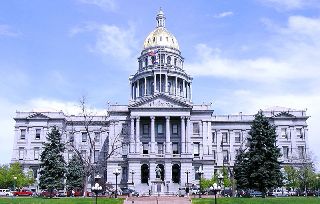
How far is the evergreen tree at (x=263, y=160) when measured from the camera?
51.5 metres

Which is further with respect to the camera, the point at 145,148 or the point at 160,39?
the point at 160,39

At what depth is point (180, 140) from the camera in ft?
263

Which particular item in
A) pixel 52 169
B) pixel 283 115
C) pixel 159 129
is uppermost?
pixel 283 115

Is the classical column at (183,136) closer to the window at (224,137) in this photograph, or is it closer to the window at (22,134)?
the window at (224,137)

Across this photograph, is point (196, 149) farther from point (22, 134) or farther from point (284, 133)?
point (22, 134)

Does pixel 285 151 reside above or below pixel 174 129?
below

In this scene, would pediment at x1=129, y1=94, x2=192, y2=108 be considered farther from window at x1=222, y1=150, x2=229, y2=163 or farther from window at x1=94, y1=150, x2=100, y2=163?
window at x1=222, y1=150, x2=229, y2=163

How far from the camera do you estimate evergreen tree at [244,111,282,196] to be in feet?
169

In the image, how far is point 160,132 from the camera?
80.9 m

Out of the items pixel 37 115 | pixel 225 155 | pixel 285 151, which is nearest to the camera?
pixel 37 115

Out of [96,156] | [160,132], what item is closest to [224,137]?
[160,132]

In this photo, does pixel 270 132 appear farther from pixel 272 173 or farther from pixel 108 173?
pixel 108 173

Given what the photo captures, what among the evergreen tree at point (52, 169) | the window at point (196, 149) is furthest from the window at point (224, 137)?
the evergreen tree at point (52, 169)

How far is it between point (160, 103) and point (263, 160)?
3005 cm
